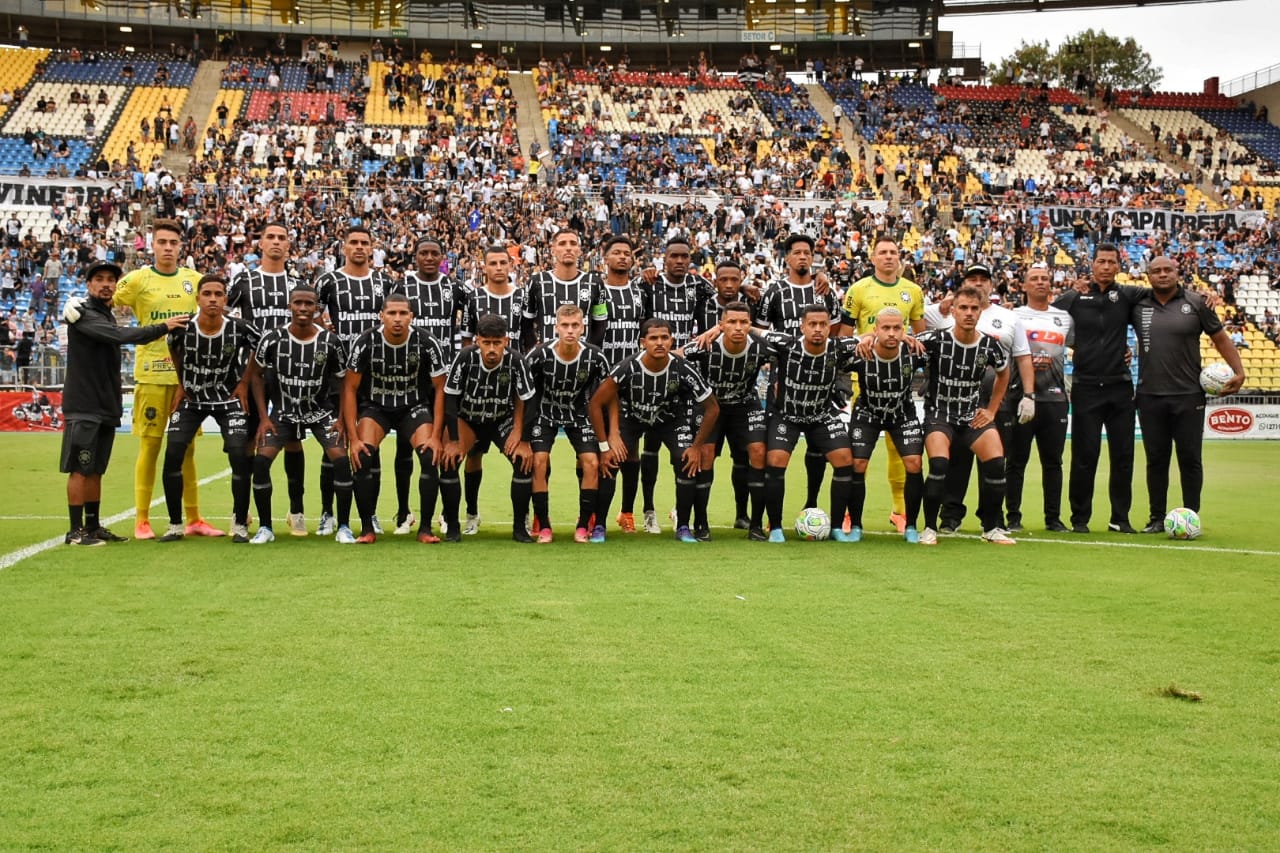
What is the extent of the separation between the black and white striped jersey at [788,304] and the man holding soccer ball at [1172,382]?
8.81 ft

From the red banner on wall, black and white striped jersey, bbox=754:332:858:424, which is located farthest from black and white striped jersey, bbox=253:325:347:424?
the red banner on wall

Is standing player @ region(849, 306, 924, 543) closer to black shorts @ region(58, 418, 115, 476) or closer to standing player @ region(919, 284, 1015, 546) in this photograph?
standing player @ region(919, 284, 1015, 546)

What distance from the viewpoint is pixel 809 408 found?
32.3 ft

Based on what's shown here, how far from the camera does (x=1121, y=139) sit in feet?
161

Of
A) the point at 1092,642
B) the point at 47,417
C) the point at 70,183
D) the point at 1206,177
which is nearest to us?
the point at 1092,642

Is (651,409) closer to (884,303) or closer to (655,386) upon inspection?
(655,386)

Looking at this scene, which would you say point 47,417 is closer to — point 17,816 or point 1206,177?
point 17,816

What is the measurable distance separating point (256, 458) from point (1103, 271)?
707 cm

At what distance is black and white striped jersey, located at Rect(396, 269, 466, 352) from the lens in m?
10.1

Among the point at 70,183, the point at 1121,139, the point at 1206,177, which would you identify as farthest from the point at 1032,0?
the point at 70,183

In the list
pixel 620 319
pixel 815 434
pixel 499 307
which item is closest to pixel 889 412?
pixel 815 434

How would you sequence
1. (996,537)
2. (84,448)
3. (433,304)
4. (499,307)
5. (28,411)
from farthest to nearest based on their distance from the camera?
(28,411) → (499,307) → (433,304) → (996,537) → (84,448)

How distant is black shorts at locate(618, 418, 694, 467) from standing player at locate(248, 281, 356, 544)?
2.12 metres

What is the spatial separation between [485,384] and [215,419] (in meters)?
2.05
